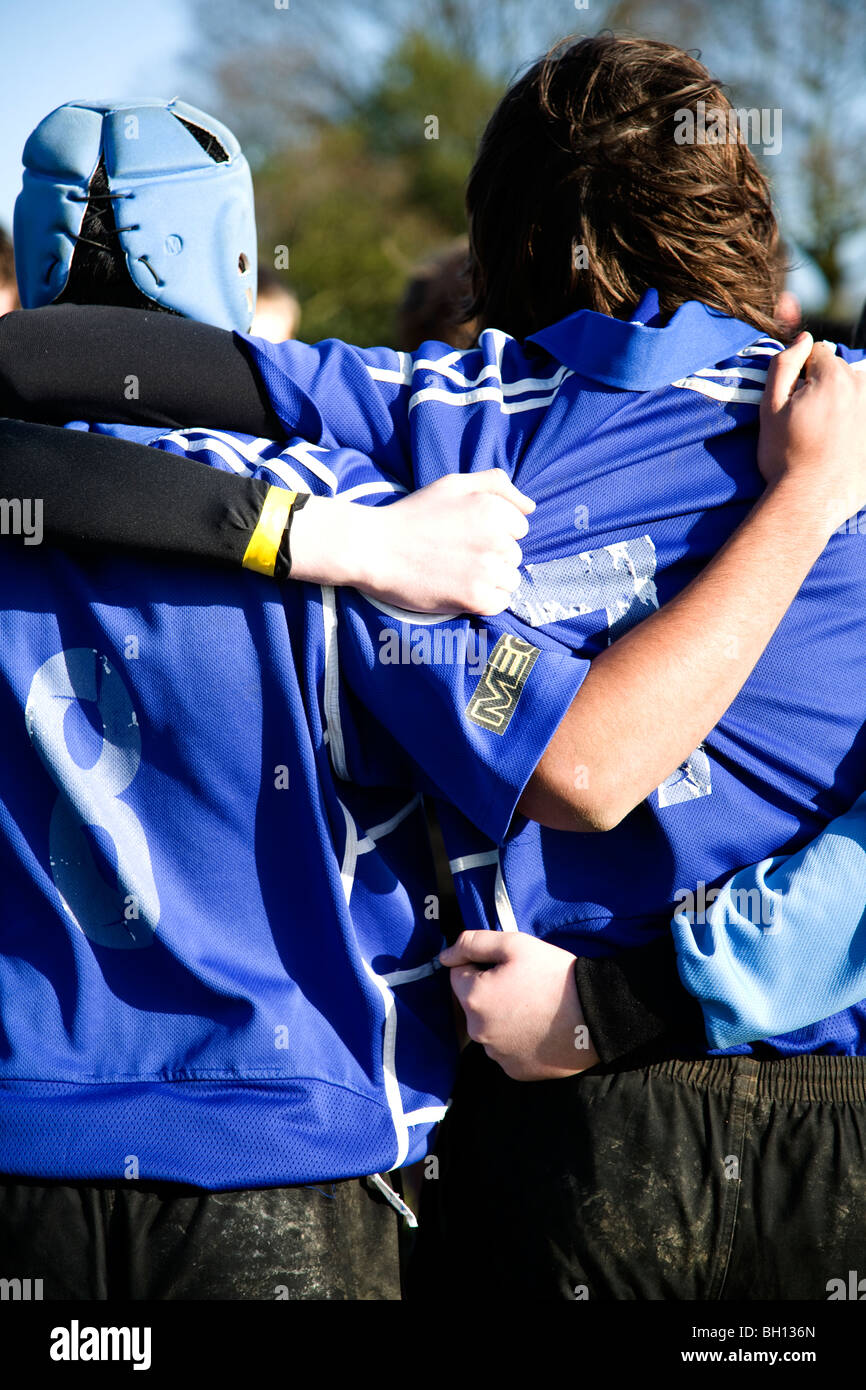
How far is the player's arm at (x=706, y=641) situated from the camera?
1474mm

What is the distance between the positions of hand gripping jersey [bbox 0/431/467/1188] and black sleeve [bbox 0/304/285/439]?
0.28 ft

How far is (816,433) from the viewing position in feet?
5.26

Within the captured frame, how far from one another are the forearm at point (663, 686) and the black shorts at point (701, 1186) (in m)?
0.42

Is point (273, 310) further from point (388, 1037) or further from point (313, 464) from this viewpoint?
point (388, 1037)

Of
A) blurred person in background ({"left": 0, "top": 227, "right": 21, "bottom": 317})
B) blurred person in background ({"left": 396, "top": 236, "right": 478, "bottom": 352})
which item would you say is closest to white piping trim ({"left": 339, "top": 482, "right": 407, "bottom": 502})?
blurred person in background ({"left": 0, "top": 227, "right": 21, "bottom": 317})

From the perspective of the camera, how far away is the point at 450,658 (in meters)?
1.47

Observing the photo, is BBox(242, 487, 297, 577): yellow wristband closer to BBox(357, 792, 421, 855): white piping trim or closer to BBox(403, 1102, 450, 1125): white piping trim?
BBox(357, 792, 421, 855): white piping trim

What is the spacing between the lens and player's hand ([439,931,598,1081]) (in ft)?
5.20

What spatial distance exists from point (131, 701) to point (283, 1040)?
478mm

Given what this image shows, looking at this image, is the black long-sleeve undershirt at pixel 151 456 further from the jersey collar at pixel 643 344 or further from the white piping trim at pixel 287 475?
the jersey collar at pixel 643 344

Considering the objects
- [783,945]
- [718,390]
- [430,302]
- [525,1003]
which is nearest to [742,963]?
[783,945]
